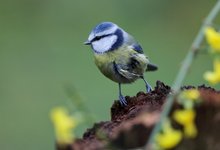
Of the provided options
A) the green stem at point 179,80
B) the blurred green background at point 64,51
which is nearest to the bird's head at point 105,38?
the blurred green background at point 64,51

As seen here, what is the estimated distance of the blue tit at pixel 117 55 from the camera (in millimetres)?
3279

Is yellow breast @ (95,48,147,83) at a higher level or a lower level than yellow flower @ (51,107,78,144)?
higher

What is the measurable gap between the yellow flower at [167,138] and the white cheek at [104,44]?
2.14 metres

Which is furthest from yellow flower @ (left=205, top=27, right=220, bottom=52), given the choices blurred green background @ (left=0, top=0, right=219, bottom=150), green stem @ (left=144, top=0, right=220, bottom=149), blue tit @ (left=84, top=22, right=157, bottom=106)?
blurred green background @ (left=0, top=0, right=219, bottom=150)

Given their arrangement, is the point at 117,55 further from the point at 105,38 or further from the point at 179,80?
the point at 179,80

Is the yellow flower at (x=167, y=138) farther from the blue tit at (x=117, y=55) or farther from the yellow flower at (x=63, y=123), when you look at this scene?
the blue tit at (x=117, y=55)

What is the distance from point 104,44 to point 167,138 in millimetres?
2233

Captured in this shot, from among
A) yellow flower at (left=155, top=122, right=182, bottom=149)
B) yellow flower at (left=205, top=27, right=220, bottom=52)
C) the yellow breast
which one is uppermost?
the yellow breast

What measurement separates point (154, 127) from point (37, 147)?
3.63 metres

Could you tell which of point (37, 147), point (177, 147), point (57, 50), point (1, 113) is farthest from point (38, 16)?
point (177, 147)

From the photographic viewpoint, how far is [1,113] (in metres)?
5.75

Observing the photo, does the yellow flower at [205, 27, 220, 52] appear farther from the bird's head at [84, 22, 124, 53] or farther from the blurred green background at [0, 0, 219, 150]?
the blurred green background at [0, 0, 219, 150]

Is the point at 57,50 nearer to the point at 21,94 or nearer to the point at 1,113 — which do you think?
the point at 21,94

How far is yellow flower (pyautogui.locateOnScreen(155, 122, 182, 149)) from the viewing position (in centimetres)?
119
